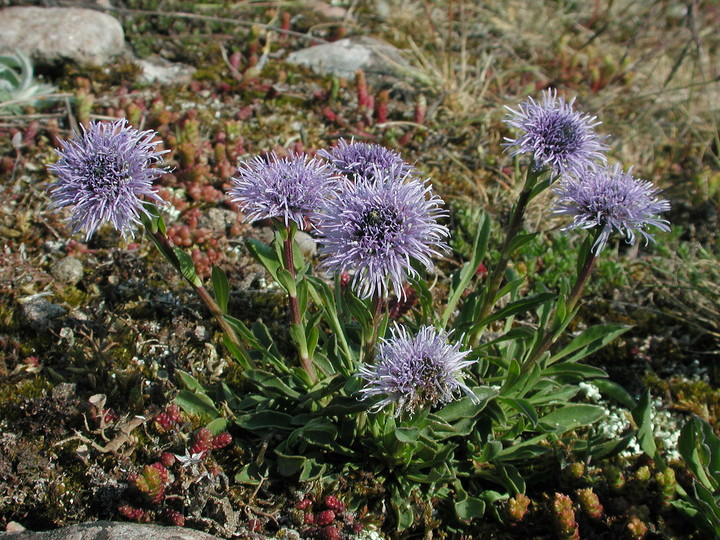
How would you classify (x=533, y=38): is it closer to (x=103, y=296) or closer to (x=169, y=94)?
(x=169, y=94)

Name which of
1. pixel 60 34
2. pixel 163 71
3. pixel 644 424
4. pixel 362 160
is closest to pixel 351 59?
pixel 163 71

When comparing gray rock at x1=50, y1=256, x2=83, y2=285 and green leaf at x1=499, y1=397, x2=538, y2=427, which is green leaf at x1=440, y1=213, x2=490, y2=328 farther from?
gray rock at x1=50, y1=256, x2=83, y2=285

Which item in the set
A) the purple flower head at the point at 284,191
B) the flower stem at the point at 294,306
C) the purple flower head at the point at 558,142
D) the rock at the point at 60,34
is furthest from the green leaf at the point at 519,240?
the rock at the point at 60,34

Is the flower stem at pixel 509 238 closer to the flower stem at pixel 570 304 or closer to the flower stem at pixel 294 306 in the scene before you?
the flower stem at pixel 570 304

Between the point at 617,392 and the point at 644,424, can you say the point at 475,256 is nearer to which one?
the point at 617,392

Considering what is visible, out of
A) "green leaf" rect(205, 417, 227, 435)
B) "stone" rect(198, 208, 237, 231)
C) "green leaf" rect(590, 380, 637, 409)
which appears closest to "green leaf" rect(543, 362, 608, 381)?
"green leaf" rect(590, 380, 637, 409)
